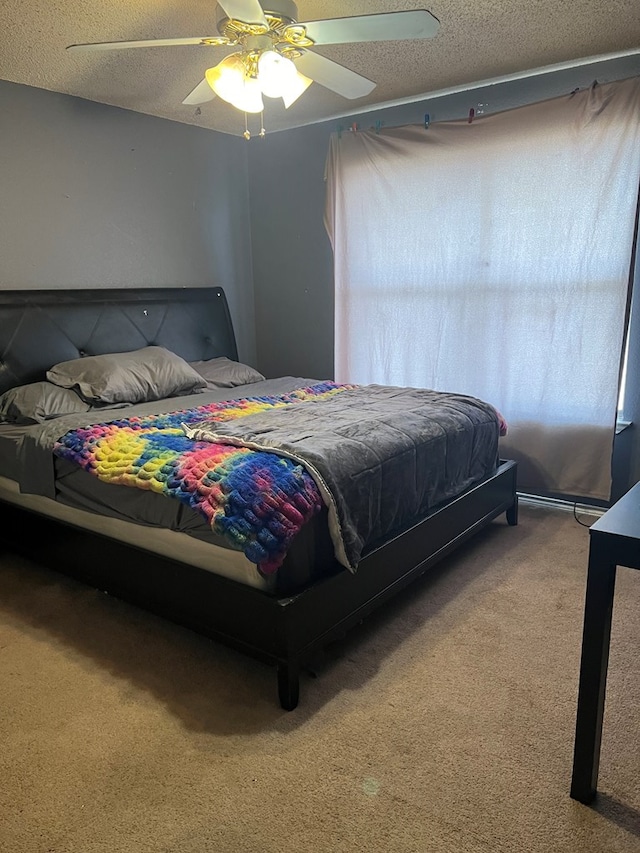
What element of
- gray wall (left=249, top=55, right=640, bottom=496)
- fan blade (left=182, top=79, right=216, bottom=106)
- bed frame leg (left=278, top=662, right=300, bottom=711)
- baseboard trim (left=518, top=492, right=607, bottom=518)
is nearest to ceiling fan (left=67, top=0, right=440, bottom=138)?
fan blade (left=182, top=79, right=216, bottom=106)

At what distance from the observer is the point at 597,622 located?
141 cm

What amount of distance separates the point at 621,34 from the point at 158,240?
2.74 meters

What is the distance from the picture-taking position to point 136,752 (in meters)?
1.71

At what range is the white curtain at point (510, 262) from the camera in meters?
3.17

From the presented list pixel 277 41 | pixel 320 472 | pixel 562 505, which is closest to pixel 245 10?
pixel 277 41

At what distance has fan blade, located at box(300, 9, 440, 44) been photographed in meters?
1.99

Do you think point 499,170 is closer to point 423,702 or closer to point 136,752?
point 423,702

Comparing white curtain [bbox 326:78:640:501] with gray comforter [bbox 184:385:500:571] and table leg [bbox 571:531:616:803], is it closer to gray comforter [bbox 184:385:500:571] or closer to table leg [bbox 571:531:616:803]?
gray comforter [bbox 184:385:500:571]

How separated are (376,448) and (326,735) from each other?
951 millimetres

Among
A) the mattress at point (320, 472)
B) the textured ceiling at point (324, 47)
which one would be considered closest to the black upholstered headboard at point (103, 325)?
the mattress at point (320, 472)

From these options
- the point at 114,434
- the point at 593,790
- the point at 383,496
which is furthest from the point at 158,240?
the point at 593,790

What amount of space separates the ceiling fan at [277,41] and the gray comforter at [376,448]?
4.16 ft

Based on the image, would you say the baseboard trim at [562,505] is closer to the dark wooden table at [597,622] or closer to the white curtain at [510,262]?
the white curtain at [510,262]

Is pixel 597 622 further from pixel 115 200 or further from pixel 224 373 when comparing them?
pixel 115 200
